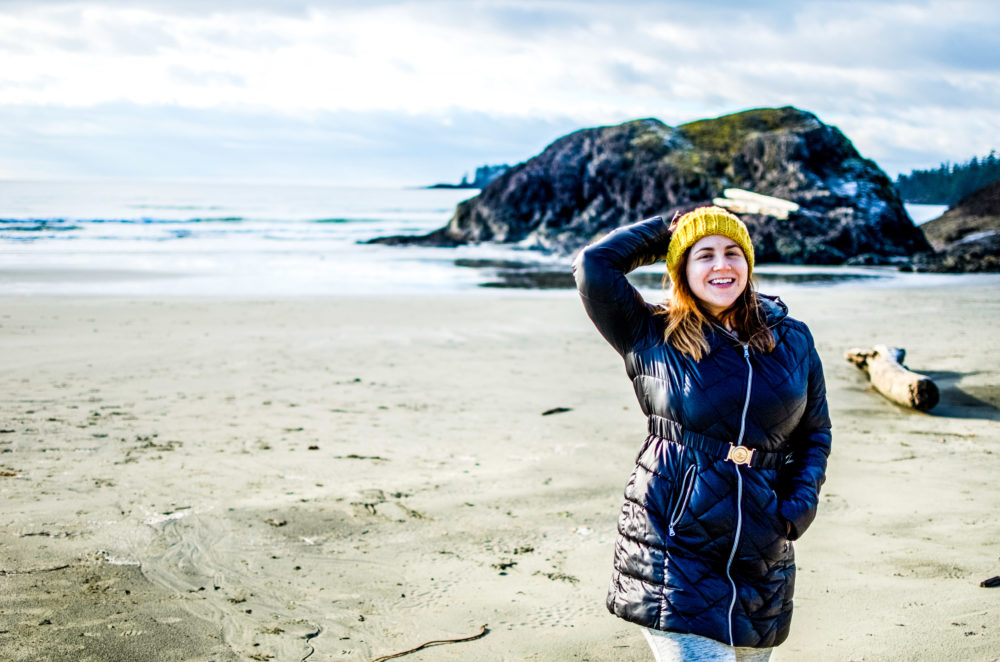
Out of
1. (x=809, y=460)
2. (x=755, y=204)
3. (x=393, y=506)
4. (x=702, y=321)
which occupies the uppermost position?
(x=755, y=204)

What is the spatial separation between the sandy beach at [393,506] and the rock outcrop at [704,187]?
16.0 m

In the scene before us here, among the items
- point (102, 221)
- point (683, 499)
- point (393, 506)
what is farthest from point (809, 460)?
point (102, 221)

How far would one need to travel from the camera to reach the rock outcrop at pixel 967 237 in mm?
22875

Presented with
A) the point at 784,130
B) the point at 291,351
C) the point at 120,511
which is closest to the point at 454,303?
the point at 291,351

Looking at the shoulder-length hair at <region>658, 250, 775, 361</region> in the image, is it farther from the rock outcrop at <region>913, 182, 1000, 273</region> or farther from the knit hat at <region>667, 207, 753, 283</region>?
the rock outcrop at <region>913, 182, 1000, 273</region>

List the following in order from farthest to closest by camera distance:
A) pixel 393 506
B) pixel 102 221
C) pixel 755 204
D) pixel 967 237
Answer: pixel 102 221
pixel 967 237
pixel 393 506
pixel 755 204

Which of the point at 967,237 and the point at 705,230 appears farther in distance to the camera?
the point at 967,237

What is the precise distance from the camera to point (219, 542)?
195 inches

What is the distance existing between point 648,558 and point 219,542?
315cm

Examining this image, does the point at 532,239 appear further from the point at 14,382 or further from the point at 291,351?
the point at 14,382

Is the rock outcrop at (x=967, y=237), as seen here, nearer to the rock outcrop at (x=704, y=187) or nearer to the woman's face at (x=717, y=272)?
the rock outcrop at (x=704, y=187)

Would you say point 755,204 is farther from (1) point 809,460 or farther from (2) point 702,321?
(1) point 809,460

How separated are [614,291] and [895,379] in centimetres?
676

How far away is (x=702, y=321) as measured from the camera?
8.96 feet
